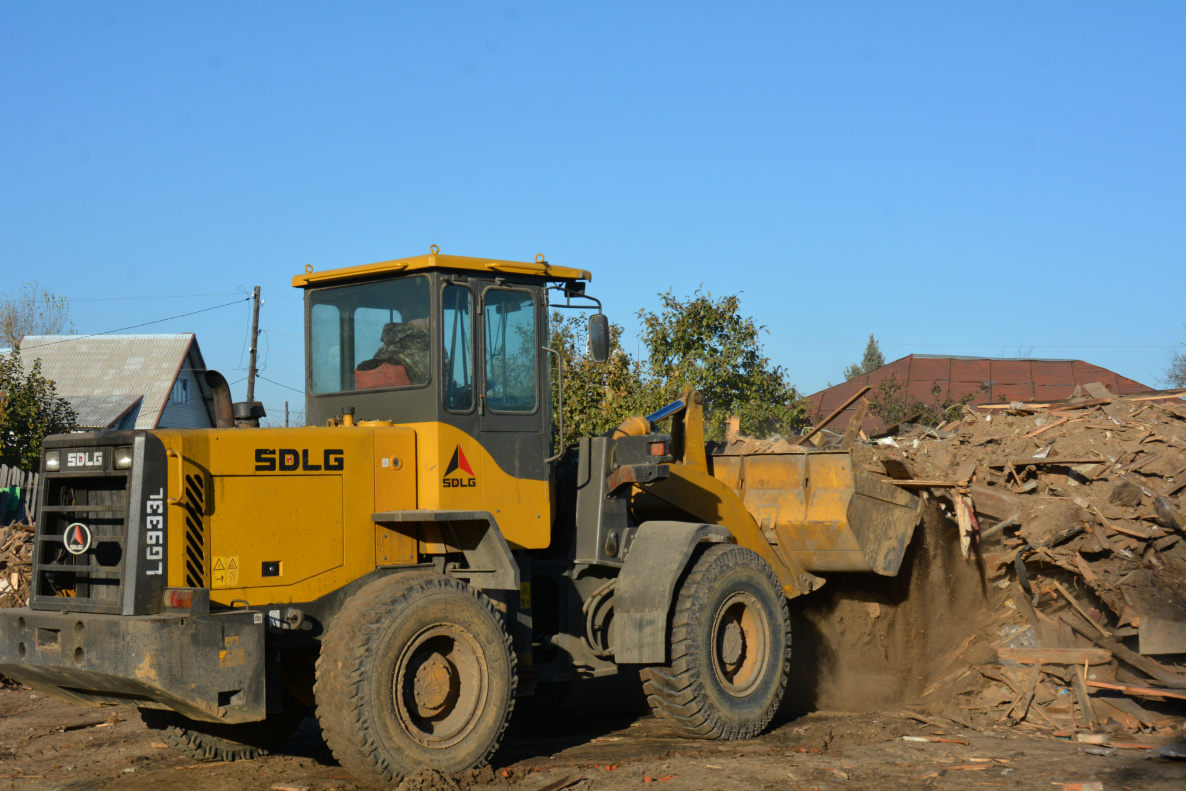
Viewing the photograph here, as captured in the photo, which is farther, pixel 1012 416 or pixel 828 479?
pixel 1012 416

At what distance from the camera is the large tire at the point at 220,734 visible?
705 centimetres

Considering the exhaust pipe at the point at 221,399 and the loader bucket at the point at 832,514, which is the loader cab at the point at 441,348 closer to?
the exhaust pipe at the point at 221,399

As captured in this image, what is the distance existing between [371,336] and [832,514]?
4002 mm

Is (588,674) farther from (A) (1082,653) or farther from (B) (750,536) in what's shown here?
(A) (1082,653)

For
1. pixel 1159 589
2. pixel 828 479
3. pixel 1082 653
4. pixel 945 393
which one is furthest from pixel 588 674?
pixel 945 393

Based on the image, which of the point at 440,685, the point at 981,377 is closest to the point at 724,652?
the point at 440,685

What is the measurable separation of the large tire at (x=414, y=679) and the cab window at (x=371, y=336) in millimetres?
1333

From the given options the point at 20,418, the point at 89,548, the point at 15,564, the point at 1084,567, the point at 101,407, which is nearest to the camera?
the point at 89,548

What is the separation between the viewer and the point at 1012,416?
11305mm

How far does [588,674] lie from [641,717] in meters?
1.54

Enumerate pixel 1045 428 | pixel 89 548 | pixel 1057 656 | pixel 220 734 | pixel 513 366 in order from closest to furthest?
pixel 89 548
pixel 220 734
pixel 513 366
pixel 1057 656
pixel 1045 428

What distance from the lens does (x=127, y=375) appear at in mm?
39688

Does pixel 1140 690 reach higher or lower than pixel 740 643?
lower

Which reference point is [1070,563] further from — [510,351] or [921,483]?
[510,351]
